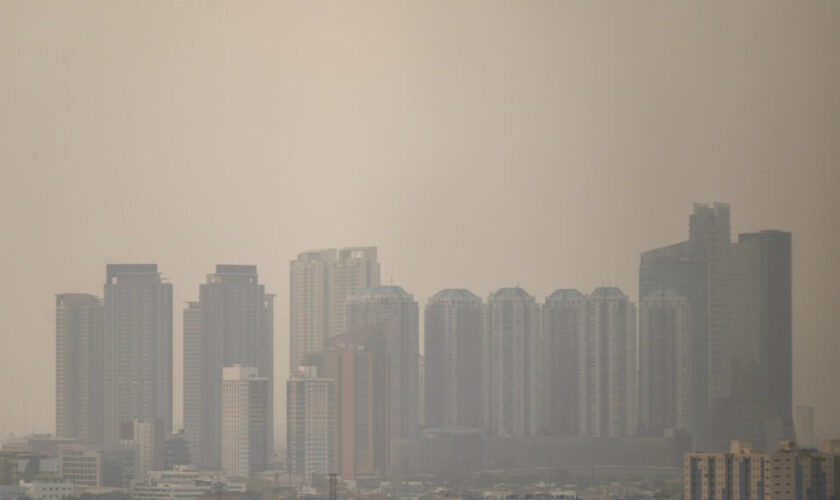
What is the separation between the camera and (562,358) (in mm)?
6078

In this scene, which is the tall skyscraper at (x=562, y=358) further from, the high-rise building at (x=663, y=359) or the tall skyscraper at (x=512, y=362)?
the high-rise building at (x=663, y=359)

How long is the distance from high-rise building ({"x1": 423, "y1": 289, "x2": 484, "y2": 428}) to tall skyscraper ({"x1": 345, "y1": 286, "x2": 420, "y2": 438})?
80 mm

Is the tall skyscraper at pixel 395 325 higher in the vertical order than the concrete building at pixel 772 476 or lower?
higher

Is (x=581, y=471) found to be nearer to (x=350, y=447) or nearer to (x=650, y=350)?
(x=650, y=350)

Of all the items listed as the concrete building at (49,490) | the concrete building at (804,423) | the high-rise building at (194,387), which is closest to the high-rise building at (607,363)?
the concrete building at (804,423)

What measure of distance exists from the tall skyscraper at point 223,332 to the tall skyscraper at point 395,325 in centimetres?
44

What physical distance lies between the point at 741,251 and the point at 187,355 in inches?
104

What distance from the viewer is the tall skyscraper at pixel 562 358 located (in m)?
5.95

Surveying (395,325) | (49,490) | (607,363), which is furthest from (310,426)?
(607,363)

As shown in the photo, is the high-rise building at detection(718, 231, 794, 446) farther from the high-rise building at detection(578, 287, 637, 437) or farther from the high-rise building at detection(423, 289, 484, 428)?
the high-rise building at detection(423, 289, 484, 428)

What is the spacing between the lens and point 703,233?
19.2 ft

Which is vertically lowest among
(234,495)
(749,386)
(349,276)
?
(234,495)

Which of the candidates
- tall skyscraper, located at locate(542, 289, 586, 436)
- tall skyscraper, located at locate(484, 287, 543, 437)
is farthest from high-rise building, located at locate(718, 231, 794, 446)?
tall skyscraper, located at locate(484, 287, 543, 437)

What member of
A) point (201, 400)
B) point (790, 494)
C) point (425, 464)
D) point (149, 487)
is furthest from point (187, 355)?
point (790, 494)
